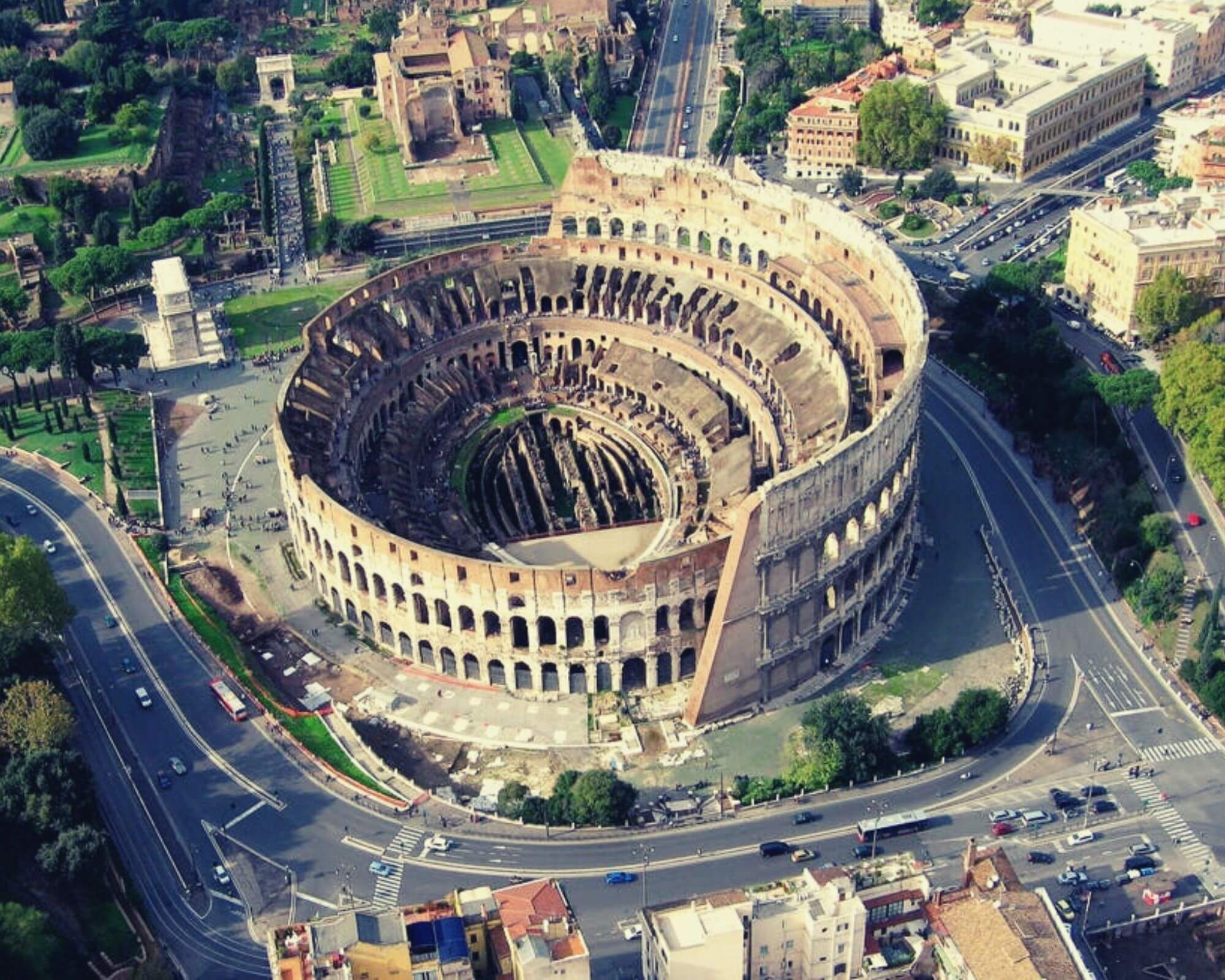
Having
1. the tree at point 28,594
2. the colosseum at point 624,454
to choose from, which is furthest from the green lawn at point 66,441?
the tree at point 28,594

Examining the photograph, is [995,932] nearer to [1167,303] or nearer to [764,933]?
[764,933]

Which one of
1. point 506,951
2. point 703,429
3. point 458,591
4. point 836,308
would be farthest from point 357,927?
point 836,308

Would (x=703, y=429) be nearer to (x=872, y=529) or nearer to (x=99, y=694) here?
(x=872, y=529)

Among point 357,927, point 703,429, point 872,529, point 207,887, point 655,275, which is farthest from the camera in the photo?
point 655,275

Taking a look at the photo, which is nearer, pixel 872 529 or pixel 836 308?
pixel 872 529

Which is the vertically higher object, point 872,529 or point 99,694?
point 872,529
